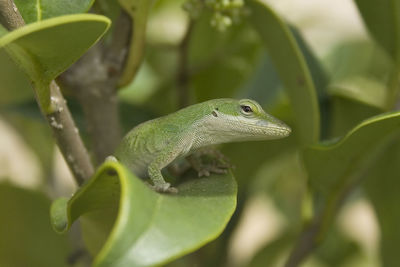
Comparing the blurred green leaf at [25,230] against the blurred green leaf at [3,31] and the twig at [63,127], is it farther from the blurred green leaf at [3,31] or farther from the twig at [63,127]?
the blurred green leaf at [3,31]

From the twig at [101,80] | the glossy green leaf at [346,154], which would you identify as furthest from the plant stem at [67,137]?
the glossy green leaf at [346,154]

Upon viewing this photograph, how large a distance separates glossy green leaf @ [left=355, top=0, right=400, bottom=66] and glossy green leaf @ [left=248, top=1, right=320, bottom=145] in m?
0.24

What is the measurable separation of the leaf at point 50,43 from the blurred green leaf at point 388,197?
1140mm

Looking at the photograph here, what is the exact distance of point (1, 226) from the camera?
74.7 inches

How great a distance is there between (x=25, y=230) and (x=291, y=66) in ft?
3.26

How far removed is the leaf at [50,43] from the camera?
36.9 inches

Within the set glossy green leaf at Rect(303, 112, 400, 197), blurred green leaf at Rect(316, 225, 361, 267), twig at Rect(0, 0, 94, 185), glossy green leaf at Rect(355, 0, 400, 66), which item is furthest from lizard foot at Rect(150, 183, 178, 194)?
blurred green leaf at Rect(316, 225, 361, 267)

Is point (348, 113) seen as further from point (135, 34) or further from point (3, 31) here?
point (3, 31)

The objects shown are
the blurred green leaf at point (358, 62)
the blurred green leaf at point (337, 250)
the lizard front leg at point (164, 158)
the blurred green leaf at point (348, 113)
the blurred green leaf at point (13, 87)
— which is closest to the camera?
the lizard front leg at point (164, 158)

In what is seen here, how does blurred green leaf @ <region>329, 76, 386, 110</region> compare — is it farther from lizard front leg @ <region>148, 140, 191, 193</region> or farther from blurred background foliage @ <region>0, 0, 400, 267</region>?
lizard front leg @ <region>148, 140, 191, 193</region>

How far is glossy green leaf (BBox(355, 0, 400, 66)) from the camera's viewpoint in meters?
1.62

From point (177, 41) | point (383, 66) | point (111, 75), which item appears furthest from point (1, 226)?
point (383, 66)

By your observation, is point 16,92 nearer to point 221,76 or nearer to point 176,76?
point 176,76

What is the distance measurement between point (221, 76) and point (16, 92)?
2.49ft
